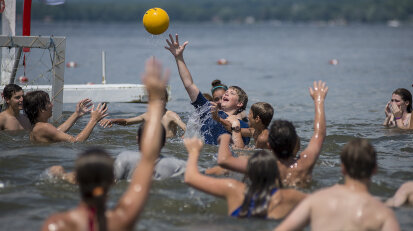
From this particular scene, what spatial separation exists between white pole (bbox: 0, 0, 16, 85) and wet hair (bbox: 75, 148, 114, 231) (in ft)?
28.3

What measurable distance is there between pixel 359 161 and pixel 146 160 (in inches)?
65.0

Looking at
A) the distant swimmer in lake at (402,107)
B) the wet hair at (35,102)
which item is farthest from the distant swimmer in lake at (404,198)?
the distant swimmer in lake at (402,107)

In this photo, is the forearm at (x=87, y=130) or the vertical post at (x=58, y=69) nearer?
the forearm at (x=87, y=130)

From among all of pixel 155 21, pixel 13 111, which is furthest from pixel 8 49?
pixel 155 21

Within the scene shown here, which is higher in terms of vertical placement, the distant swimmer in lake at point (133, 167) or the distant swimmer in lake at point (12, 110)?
the distant swimmer in lake at point (12, 110)

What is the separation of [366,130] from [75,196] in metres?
7.71

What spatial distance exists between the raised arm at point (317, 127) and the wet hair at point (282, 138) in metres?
0.21

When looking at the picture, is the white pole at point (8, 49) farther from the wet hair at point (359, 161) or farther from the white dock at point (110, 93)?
the wet hair at point (359, 161)

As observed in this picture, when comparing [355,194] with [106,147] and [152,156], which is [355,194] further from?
[106,147]

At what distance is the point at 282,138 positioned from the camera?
19.4ft

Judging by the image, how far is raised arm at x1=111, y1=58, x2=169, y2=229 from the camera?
3.78 meters

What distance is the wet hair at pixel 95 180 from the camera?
3.66 metres

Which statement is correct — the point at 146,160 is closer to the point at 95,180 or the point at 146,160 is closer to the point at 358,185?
the point at 95,180

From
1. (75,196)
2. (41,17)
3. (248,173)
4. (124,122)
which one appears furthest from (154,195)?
(41,17)
